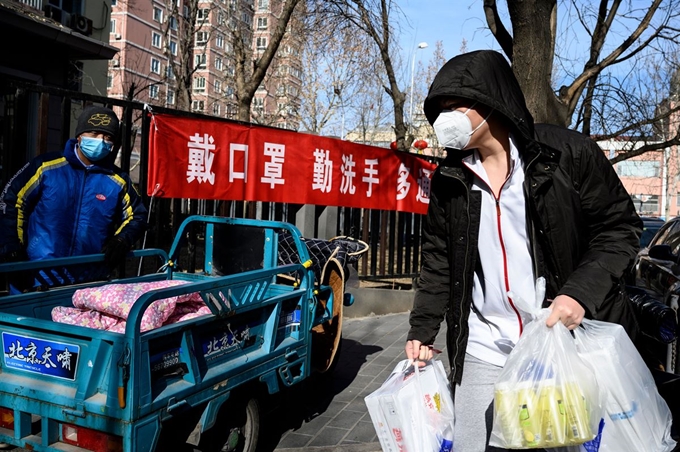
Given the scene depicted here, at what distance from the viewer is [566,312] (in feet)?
6.63

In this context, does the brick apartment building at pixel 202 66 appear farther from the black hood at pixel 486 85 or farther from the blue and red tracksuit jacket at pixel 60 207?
the black hood at pixel 486 85

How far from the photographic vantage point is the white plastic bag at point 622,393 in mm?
1971

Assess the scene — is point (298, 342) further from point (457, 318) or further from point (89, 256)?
point (457, 318)

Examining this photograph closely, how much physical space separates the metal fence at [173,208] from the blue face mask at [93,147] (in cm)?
129

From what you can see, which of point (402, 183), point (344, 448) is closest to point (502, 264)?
point (344, 448)

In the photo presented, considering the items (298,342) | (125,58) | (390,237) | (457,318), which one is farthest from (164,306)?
(125,58)

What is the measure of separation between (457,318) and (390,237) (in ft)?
22.9

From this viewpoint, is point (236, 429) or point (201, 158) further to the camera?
point (201, 158)

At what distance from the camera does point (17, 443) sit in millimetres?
2959

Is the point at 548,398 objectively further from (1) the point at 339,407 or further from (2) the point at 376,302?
(2) the point at 376,302

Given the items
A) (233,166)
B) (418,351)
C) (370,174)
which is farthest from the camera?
(370,174)

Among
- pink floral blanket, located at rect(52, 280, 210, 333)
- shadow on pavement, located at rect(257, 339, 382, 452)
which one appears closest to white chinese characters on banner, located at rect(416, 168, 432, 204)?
shadow on pavement, located at rect(257, 339, 382, 452)

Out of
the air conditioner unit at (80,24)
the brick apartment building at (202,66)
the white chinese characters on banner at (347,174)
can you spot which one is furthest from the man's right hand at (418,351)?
the brick apartment building at (202,66)

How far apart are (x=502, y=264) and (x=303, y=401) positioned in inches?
131
